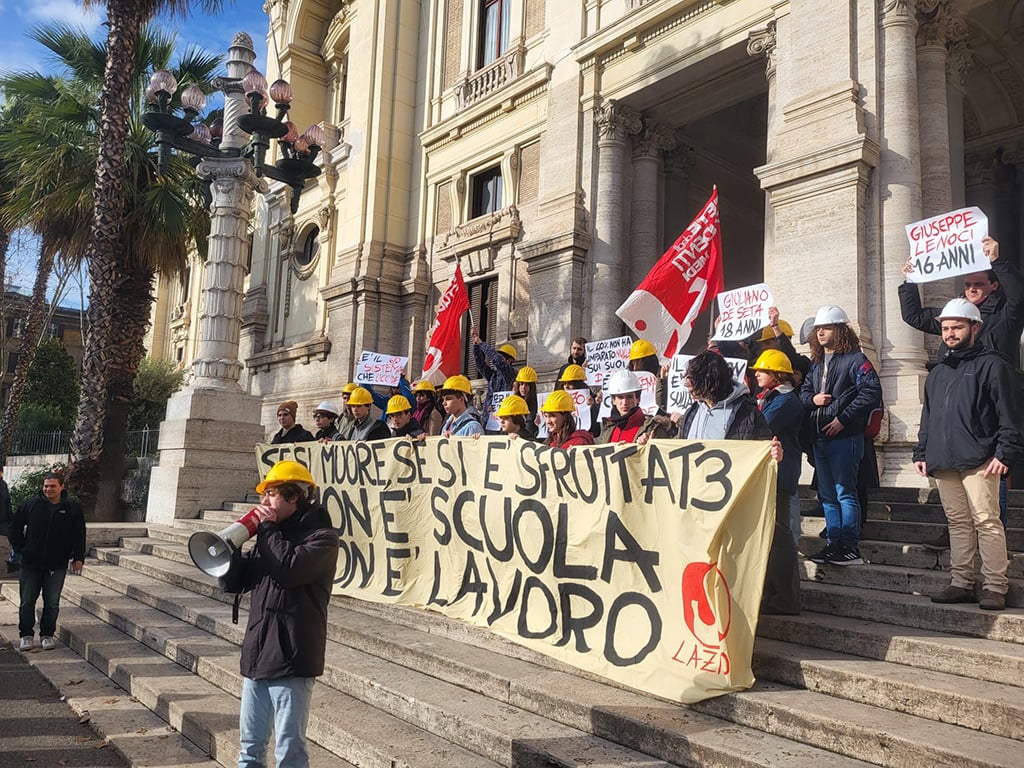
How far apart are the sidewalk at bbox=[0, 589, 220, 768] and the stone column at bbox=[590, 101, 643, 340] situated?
9.69 meters

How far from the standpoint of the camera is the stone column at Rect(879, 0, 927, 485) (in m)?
9.23

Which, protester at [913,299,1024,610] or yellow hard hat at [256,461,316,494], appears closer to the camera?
yellow hard hat at [256,461,316,494]

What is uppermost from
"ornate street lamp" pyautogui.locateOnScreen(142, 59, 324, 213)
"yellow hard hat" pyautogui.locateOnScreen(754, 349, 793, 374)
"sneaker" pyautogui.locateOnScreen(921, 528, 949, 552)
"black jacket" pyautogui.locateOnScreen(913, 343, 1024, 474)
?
"ornate street lamp" pyautogui.locateOnScreen(142, 59, 324, 213)

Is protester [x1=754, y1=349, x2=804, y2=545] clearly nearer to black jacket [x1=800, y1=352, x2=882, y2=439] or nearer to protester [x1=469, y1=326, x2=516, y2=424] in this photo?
black jacket [x1=800, y1=352, x2=882, y2=439]

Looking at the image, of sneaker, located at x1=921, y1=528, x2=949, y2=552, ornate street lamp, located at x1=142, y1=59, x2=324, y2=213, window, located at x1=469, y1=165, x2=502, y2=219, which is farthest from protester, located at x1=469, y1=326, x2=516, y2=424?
sneaker, located at x1=921, y1=528, x2=949, y2=552

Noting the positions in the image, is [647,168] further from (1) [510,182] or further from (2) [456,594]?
(2) [456,594]

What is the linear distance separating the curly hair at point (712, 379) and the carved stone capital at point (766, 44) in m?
8.49

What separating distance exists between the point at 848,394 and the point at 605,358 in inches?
179

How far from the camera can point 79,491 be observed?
14.0m

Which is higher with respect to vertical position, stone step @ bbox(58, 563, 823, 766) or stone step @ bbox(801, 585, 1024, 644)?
stone step @ bbox(801, 585, 1024, 644)

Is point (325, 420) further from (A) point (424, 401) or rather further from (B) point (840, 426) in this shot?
(B) point (840, 426)

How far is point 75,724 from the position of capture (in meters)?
5.81

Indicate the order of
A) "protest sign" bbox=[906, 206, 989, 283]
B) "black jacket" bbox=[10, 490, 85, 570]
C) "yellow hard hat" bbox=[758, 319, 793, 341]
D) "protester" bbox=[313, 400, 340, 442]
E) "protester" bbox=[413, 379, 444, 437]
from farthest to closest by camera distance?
1. "protester" bbox=[413, 379, 444, 437]
2. "protester" bbox=[313, 400, 340, 442]
3. "black jacket" bbox=[10, 490, 85, 570]
4. "yellow hard hat" bbox=[758, 319, 793, 341]
5. "protest sign" bbox=[906, 206, 989, 283]

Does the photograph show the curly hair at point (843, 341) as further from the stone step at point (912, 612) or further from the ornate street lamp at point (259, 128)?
the ornate street lamp at point (259, 128)
